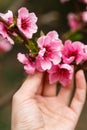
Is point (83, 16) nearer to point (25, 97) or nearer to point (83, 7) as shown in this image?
point (83, 7)

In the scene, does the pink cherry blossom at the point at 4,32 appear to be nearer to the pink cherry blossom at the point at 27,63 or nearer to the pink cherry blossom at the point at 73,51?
the pink cherry blossom at the point at 27,63

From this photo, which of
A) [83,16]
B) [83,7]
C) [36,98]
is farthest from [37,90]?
[83,7]

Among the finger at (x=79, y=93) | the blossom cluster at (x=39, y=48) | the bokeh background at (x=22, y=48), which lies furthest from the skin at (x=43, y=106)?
the bokeh background at (x=22, y=48)

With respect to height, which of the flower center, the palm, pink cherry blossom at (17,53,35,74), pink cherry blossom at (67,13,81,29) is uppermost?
pink cherry blossom at (67,13,81,29)

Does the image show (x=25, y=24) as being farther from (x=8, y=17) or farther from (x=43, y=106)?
(x=43, y=106)

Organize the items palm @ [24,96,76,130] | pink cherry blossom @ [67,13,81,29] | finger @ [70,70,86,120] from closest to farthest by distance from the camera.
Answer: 1. palm @ [24,96,76,130]
2. finger @ [70,70,86,120]
3. pink cherry blossom @ [67,13,81,29]

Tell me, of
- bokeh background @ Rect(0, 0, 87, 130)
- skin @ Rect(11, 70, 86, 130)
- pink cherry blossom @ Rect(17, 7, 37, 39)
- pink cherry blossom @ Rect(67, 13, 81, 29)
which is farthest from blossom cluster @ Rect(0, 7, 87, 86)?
bokeh background @ Rect(0, 0, 87, 130)

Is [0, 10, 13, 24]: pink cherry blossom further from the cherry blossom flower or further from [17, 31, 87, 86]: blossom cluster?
[17, 31, 87, 86]: blossom cluster
